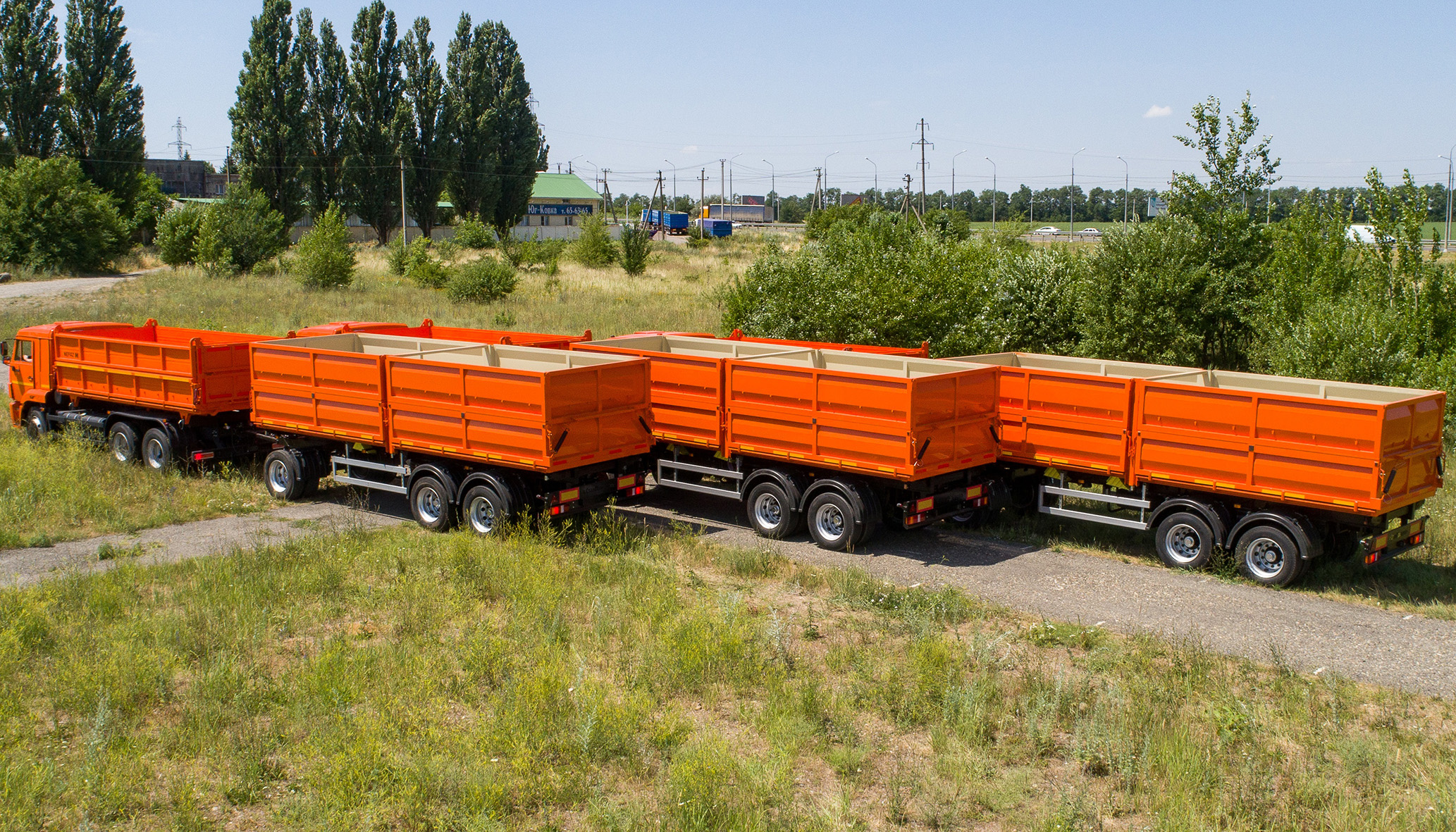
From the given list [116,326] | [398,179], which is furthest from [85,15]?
[116,326]

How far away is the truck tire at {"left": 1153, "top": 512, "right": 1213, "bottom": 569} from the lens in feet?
39.9

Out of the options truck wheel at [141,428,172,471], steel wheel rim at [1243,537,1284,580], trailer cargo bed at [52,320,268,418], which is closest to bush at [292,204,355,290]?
trailer cargo bed at [52,320,268,418]

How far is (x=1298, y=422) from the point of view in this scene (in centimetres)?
1135

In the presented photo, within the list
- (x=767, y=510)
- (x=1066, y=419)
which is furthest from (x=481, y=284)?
(x=1066, y=419)

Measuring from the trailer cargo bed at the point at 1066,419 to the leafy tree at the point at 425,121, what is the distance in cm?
6026

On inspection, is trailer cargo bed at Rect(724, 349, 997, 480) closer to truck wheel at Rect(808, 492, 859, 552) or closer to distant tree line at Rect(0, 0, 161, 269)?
truck wheel at Rect(808, 492, 859, 552)

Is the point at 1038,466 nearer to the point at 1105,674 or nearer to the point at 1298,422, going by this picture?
the point at 1298,422

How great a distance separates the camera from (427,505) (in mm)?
14156

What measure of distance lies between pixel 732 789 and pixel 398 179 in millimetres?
66922

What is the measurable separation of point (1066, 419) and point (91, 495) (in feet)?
42.9

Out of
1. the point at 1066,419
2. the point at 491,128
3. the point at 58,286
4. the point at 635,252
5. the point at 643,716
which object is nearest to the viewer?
the point at 643,716

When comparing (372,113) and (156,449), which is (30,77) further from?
(156,449)

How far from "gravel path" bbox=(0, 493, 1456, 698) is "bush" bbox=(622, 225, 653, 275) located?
1571 inches

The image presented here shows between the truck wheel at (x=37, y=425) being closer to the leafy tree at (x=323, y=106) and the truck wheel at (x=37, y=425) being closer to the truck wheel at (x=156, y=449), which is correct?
the truck wheel at (x=156, y=449)
